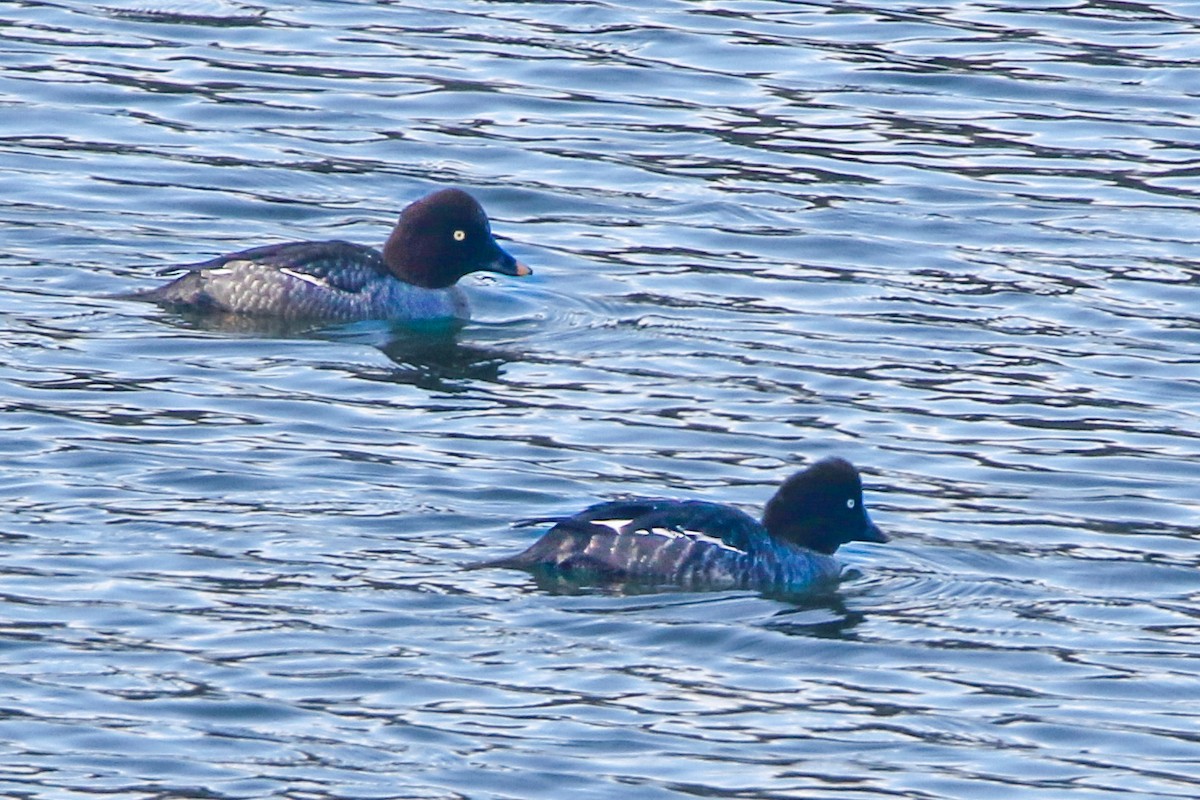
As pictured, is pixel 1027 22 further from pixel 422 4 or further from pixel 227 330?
pixel 227 330

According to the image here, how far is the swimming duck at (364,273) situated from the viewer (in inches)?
676

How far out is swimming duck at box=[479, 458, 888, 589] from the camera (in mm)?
12805

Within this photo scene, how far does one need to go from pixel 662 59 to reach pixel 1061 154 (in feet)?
11.0

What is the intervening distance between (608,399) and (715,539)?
2791 millimetres

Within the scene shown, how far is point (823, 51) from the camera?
22.6 metres

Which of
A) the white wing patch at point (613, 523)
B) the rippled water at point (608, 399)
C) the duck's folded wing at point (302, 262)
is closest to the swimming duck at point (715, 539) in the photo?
the white wing patch at point (613, 523)

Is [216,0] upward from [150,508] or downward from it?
upward

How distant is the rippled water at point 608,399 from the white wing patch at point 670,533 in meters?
0.26

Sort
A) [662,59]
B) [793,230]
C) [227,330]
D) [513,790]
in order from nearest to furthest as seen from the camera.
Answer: [513,790] < [227,330] < [793,230] < [662,59]

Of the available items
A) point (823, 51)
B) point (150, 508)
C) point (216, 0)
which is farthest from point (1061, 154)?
point (150, 508)

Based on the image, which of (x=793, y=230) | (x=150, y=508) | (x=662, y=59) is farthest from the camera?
(x=662, y=59)

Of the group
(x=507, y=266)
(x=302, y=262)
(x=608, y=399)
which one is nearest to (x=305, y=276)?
(x=302, y=262)

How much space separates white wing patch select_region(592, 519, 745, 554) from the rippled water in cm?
26

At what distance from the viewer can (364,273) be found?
57.9ft
